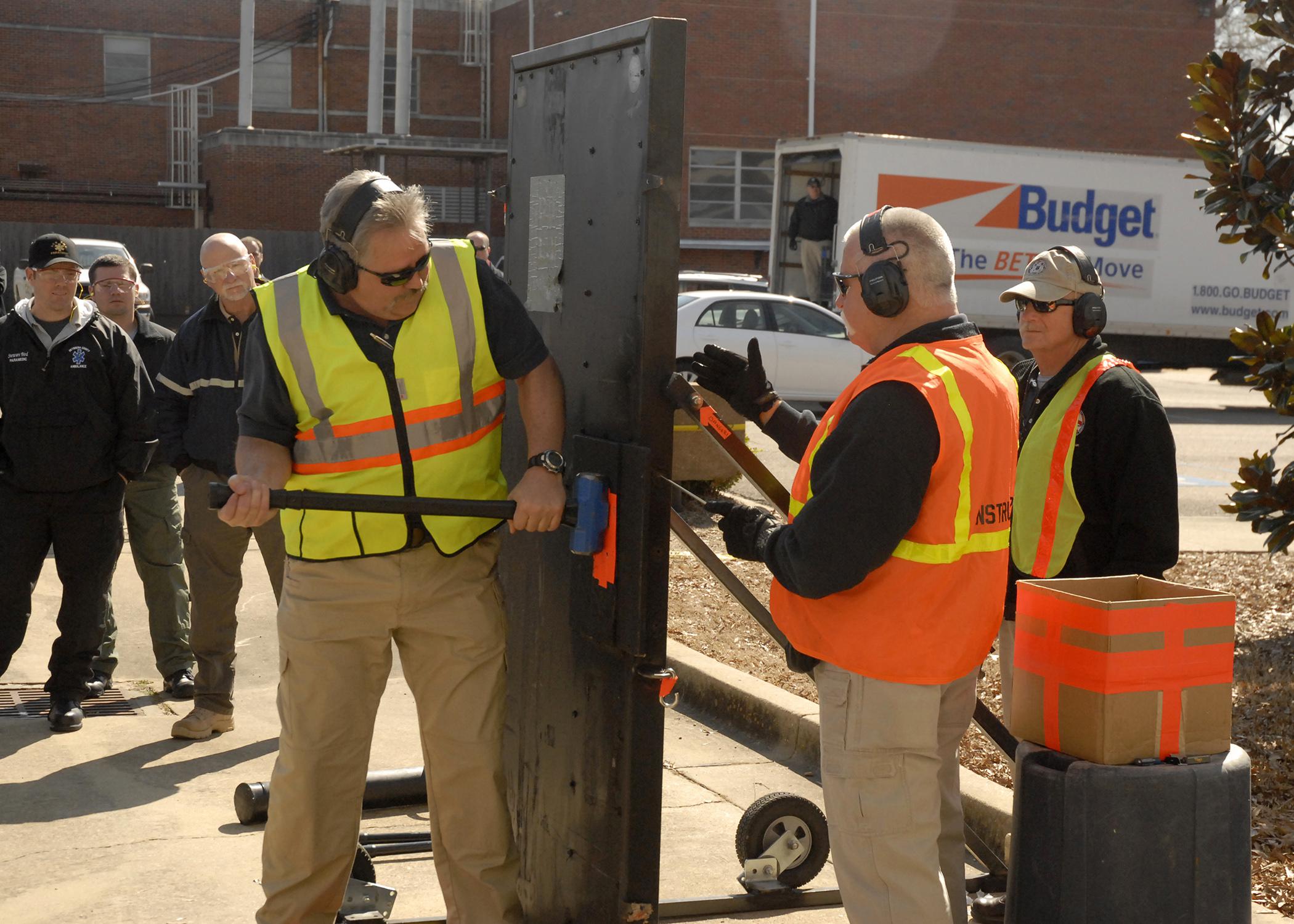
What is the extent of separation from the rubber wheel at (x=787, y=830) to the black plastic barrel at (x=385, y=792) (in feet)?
4.33

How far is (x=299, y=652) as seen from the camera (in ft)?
11.8

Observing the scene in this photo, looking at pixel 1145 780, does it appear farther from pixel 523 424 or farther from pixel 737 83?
pixel 737 83

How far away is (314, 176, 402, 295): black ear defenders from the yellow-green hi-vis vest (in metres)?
0.14

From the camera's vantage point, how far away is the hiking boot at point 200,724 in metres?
6.05

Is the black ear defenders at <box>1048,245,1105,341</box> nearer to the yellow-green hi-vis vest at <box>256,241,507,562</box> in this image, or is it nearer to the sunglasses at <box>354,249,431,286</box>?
the yellow-green hi-vis vest at <box>256,241,507,562</box>

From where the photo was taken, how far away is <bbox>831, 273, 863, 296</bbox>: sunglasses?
3121 millimetres

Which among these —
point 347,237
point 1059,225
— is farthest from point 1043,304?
point 1059,225

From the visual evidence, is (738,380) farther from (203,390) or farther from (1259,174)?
(1259,174)

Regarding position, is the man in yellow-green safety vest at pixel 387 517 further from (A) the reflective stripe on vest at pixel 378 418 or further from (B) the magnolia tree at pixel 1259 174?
(B) the magnolia tree at pixel 1259 174

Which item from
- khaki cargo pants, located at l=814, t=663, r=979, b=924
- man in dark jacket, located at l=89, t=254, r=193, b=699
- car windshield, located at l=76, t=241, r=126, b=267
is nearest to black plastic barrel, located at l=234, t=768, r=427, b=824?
man in dark jacket, located at l=89, t=254, r=193, b=699

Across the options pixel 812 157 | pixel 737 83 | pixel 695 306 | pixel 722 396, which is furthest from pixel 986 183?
pixel 722 396

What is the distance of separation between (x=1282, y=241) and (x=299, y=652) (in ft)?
16.5

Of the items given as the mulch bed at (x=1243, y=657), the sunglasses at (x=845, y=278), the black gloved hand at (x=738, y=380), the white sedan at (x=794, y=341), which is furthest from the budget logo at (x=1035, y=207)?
the sunglasses at (x=845, y=278)

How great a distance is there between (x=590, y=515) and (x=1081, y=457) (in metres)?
1.63
